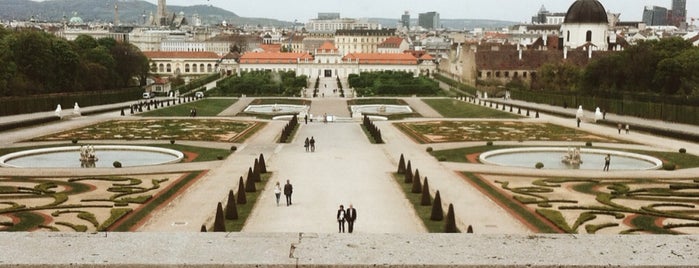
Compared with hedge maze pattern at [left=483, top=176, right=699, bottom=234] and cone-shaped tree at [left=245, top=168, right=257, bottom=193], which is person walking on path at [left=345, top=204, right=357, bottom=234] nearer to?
hedge maze pattern at [left=483, top=176, right=699, bottom=234]

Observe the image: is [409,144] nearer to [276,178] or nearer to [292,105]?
[276,178]

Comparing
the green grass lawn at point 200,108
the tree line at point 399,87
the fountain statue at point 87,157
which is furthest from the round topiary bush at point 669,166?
the tree line at point 399,87

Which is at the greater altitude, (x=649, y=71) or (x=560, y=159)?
(x=649, y=71)

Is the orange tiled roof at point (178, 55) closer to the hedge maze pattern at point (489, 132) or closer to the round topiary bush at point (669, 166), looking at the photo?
the hedge maze pattern at point (489, 132)

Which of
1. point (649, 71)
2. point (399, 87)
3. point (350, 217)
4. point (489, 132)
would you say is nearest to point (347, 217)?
point (350, 217)

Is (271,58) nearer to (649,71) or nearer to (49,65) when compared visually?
(49,65)

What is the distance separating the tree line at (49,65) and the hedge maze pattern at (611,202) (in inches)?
1871

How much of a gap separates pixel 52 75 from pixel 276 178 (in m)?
50.2

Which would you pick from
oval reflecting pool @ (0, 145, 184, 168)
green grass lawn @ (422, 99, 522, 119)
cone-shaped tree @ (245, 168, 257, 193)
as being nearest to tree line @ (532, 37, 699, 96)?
green grass lawn @ (422, 99, 522, 119)

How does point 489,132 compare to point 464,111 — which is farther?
point 464,111

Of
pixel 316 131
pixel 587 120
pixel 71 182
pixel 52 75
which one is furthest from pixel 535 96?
pixel 71 182

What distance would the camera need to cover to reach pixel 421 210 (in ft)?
71.2

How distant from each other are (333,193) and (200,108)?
158 feet

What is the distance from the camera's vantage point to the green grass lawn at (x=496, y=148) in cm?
3244
